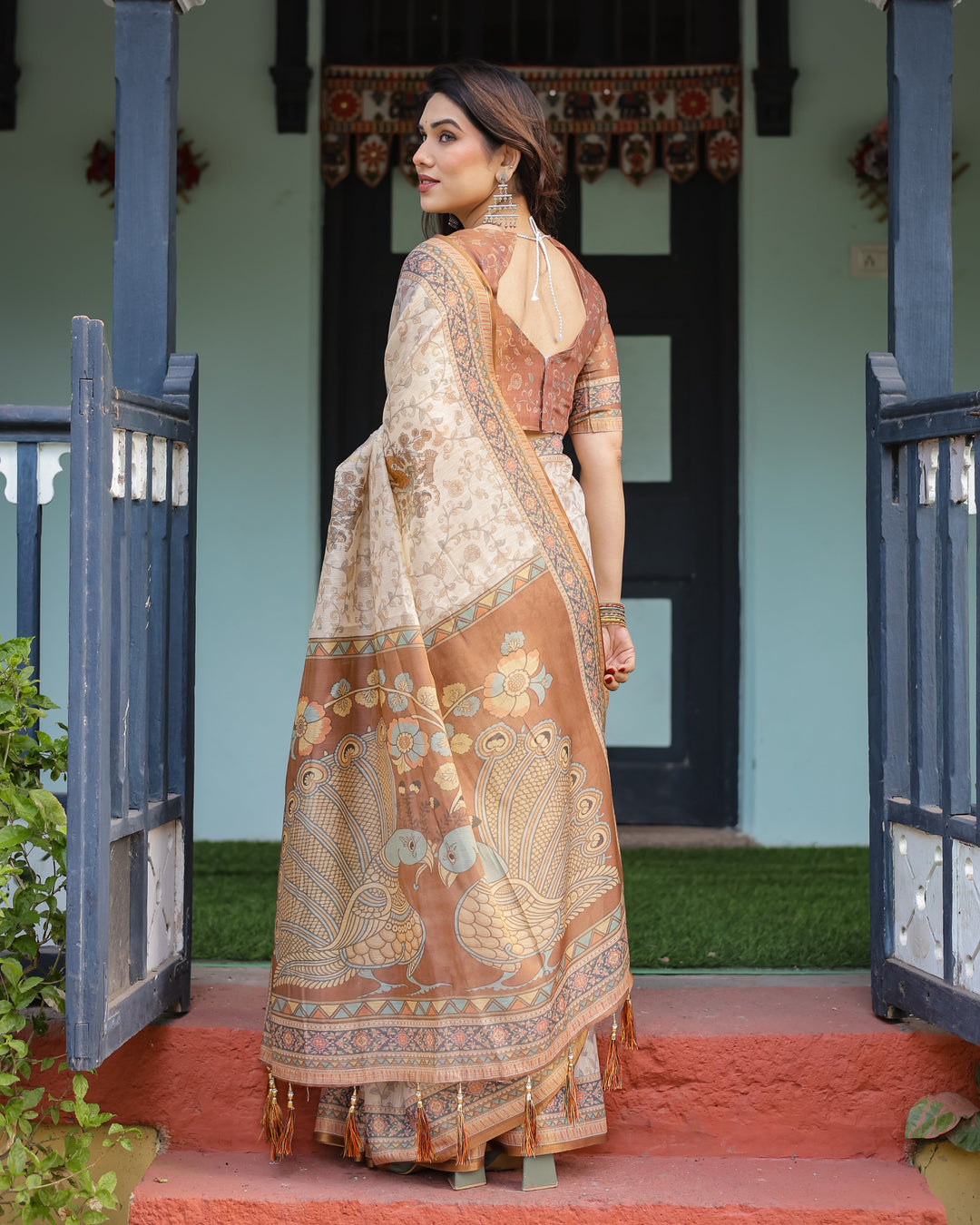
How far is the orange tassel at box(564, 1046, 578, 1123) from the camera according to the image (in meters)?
2.20

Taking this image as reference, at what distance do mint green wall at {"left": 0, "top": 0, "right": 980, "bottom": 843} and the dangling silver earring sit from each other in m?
2.40

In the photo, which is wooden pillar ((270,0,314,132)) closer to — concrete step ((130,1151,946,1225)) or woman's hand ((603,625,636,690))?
woman's hand ((603,625,636,690))

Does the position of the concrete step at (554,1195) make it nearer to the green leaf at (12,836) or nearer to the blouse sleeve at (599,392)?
the green leaf at (12,836)

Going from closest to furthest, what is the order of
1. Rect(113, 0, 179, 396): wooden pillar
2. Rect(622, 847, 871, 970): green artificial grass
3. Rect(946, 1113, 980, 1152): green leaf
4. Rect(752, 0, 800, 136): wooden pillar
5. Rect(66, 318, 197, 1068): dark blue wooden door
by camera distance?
Rect(66, 318, 197, 1068): dark blue wooden door, Rect(946, 1113, 980, 1152): green leaf, Rect(113, 0, 179, 396): wooden pillar, Rect(622, 847, 871, 970): green artificial grass, Rect(752, 0, 800, 136): wooden pillar

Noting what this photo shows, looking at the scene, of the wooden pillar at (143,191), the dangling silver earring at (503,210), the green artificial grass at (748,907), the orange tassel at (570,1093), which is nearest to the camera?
the orange tassel at (570,1093)

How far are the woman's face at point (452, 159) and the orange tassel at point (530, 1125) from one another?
151cm

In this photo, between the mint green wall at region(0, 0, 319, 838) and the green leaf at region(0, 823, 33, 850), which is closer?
the green leaf at region(0, 823, 33, 850)

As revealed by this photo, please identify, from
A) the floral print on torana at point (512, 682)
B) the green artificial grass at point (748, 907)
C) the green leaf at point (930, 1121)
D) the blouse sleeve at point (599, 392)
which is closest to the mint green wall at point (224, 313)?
the green artificial grass at point (748, 907)

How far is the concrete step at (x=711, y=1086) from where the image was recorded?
248cm

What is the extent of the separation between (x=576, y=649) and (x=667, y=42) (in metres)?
3.17

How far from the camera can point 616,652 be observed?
238 centimetres

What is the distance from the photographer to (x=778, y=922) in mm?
3342

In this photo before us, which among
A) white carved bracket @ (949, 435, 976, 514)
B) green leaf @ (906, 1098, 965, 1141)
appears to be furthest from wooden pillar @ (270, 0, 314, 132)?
green leaf @ (906, 1098, 965, 1141)

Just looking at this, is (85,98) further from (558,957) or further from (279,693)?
(558,957)
